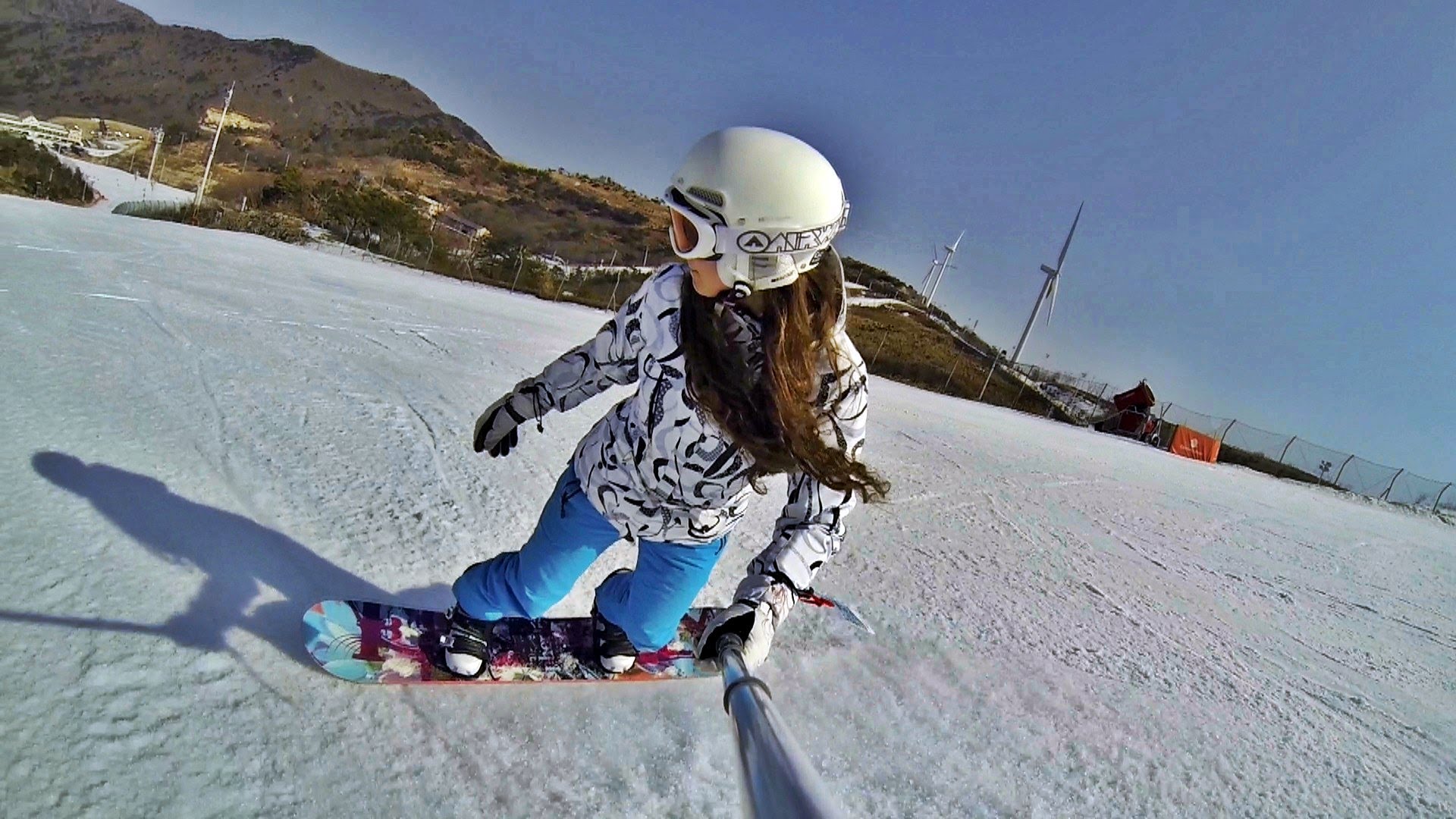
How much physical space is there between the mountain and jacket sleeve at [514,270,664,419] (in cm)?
7204

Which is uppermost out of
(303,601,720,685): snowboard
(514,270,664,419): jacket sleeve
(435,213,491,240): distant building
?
(435,213,491,240): distant building

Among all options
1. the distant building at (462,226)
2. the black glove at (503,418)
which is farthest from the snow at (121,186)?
the black glove at (503,418)

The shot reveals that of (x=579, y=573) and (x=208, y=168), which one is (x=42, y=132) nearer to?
(x=208, y=168)

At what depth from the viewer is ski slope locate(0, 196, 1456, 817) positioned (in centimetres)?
165

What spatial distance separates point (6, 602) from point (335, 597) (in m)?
0.76

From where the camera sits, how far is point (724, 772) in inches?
77.0

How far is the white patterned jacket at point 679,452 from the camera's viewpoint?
1788 mm

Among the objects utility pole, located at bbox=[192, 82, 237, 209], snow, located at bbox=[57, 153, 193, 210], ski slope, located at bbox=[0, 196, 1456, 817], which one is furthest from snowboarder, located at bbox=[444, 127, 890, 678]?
snow, located at bbox=[57, 153, 193, 210]

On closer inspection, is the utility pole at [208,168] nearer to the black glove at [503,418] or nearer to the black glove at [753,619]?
the black glove at [503,418]

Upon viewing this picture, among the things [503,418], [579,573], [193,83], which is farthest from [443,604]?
[193,83]

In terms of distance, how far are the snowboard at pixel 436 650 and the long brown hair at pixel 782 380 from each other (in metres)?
0.55

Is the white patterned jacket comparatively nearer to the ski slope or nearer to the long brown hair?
the long brown hair

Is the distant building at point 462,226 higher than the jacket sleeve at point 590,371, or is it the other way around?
the distant building at point 462,226

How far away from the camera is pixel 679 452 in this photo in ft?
6.17
